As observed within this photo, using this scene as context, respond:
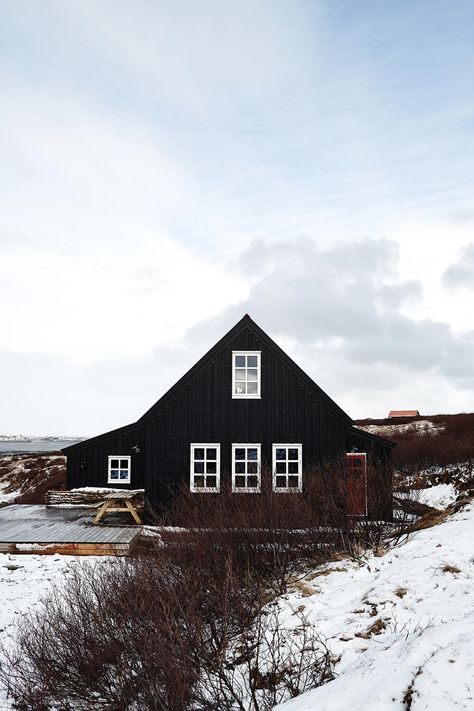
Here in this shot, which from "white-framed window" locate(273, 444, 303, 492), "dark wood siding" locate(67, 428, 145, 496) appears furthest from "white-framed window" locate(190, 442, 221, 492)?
"dark wood siding" locate(67, 428, 145, 496)

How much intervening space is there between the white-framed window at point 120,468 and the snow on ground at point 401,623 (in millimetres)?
14408

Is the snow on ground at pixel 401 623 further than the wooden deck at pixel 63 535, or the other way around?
the wooden deck at pixel 63 535

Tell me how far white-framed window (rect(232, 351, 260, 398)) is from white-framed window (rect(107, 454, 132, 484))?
310 inches

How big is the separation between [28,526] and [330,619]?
12.9m

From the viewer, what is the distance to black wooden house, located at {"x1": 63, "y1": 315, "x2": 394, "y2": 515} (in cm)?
1798

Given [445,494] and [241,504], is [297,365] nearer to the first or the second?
[241,504]

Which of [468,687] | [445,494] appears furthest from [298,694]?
[445,494]

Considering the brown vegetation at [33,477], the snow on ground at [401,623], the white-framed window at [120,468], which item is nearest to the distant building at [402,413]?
the brown vegetation at [33,477]

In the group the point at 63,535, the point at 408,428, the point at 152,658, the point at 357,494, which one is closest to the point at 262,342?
the point at 357,494

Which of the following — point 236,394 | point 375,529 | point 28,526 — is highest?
point 236,394

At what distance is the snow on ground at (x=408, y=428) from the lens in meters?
45.2

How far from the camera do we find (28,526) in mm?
17688

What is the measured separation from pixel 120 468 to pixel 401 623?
707 inches

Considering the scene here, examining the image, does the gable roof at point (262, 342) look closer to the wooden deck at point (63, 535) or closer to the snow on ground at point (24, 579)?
the wooden deck at point (63, 535)
